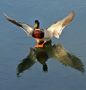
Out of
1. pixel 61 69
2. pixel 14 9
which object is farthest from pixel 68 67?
pixel 14 9

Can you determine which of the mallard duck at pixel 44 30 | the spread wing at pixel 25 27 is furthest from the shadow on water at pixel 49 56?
the spread wing at pixel 25 27

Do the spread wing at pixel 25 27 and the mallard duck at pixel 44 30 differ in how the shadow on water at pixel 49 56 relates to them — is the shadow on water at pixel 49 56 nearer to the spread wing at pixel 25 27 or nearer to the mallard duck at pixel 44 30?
the mallard duck at pixel 44 30

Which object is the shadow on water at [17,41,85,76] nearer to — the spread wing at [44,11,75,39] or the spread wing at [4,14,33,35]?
the spread wing at [44,11,75,39]

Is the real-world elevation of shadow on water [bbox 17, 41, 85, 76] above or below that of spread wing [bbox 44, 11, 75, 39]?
below

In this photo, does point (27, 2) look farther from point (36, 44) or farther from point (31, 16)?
point (36, 44)

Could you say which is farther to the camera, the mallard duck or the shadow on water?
the mallard duck

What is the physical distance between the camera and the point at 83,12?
9789mm

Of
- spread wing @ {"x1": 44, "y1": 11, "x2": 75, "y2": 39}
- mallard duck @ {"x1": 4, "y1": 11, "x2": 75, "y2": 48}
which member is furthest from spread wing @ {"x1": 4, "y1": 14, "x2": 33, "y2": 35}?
spread wing @ {"x1": 44, "y1": 11, "x2": 75, "y2": 39}

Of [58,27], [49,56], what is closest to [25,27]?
[58,27]

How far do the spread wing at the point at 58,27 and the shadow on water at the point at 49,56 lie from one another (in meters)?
0.13

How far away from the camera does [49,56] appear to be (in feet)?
28.5

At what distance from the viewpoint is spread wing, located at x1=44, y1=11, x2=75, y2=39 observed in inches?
353

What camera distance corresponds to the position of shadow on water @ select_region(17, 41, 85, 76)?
8312mm

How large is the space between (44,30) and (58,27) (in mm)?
224
